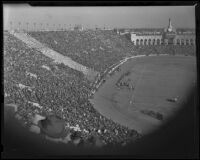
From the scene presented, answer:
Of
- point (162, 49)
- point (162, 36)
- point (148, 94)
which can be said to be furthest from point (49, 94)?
point (162, 36)

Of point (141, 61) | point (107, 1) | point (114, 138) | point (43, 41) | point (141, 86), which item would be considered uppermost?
point (107, 1)

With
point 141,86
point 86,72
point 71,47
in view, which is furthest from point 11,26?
point 141,86

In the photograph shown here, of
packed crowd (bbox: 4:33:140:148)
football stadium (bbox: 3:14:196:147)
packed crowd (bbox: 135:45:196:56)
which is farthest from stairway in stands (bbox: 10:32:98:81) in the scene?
packed crowd (bbox: 135:45:196:56)

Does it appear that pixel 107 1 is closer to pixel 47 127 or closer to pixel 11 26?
pixel 11 26

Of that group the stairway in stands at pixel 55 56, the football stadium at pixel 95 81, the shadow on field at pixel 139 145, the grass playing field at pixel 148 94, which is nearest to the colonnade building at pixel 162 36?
the football stadium at pixel 95 81

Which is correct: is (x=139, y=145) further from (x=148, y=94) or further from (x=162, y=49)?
(x=162, y=49)

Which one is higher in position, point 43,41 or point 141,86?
point 43,41

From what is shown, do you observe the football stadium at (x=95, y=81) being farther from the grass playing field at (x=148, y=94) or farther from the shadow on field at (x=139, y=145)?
the shadow on field at (x=139, y=145)
